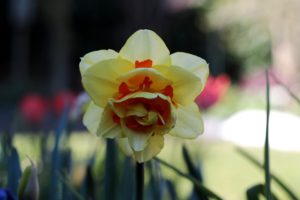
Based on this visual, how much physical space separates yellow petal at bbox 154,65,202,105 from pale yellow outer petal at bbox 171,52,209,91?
0.7 inches

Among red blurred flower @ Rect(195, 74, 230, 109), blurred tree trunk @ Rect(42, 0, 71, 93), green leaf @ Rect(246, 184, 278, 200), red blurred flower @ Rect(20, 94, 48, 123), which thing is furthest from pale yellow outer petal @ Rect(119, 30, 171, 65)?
blurred tree trunk @ Rect(42, 0, 71, 93)

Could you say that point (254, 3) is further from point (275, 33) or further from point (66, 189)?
point (66, 189)

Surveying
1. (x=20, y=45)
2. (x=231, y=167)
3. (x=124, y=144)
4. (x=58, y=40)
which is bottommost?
(x=20, y=45)

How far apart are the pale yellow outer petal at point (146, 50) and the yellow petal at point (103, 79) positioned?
2 cm

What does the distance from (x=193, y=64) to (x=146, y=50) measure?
0.04 meters

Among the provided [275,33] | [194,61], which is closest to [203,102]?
[194,61]

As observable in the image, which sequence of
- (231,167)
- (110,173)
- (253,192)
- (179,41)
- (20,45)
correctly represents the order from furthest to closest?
(20,45) < (179,41) < (231,167) < (110,173) < (253,192)

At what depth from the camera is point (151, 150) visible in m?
0.73

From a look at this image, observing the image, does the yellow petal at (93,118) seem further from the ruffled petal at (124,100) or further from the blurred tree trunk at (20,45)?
the blurred tree trunk at (20,45)

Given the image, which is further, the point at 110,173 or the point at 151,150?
the point at 110,173

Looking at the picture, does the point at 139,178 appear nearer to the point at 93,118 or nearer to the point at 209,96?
the point at 93,118

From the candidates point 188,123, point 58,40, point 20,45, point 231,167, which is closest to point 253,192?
point 188,123

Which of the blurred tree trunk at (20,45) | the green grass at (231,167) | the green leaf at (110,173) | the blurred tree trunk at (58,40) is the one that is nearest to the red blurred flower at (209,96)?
the green grass at (231,167)

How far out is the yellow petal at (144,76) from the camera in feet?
2.31
